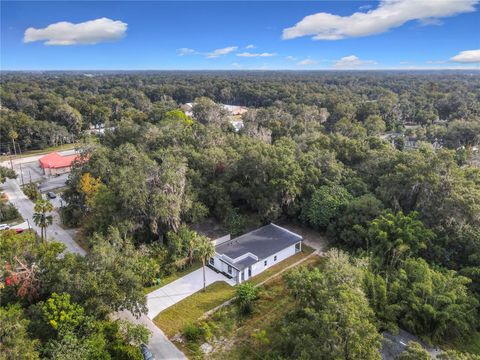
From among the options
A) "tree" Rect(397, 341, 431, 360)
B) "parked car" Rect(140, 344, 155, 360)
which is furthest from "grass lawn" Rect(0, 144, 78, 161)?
"tree" Rect(397, 341, 431, 360)

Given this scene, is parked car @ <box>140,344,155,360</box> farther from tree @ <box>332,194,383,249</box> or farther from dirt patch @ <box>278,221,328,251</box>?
tree @ <box>332,194,383,249</box>

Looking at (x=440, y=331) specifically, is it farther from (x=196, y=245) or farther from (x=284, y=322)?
(x=196, y=245)

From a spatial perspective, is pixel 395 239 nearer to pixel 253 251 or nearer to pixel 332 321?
pixel 253 251

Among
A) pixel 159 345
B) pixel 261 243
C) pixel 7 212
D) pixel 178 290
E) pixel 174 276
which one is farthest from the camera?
pixel 7 212

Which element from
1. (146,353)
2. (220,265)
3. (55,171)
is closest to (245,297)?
(220,265)

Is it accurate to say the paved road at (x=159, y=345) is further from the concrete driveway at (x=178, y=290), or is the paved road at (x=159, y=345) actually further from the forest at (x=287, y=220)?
the forest at (x=287, y=220)

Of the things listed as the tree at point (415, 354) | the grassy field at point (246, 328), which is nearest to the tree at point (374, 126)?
the grassy field at point (246, 328)
